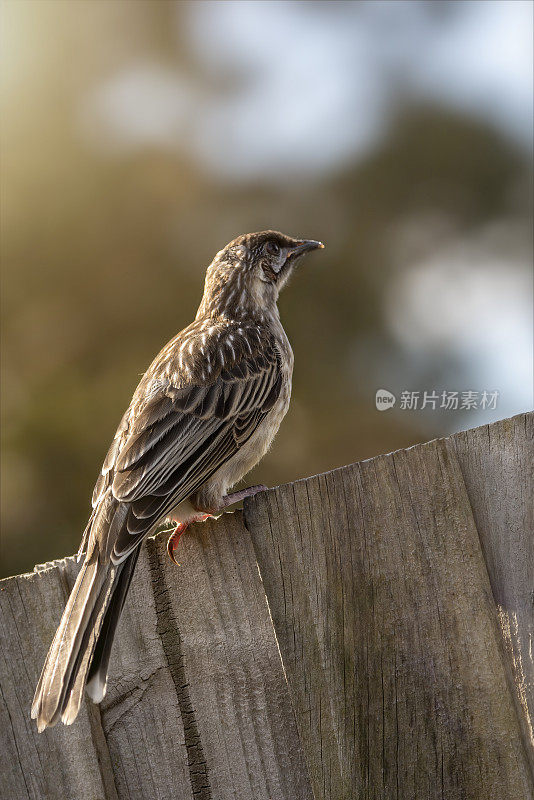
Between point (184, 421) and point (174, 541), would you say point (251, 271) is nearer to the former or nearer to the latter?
point (184, 421)

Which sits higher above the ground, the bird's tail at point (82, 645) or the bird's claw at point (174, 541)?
the bird's claw at point (174, 541)

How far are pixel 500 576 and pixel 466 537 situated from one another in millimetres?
121

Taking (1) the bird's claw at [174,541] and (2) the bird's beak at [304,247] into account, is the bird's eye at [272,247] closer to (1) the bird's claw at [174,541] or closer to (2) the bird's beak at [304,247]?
(2) the bird's beak at [304,247]

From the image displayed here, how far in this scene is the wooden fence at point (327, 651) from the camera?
2.02 metres

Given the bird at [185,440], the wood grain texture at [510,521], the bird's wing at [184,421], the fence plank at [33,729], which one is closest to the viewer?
the wood grain texture at [510,521]

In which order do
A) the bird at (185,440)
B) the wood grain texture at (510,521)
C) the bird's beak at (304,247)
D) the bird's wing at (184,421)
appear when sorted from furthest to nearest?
1. the bird's beak at (304,247)
2. the bird's wing at (184,421)
3. the bird at (185,440)
4. the wood grain texture at (510,521)

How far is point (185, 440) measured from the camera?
309 centimetres

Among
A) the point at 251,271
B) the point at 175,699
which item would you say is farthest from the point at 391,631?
the point at 251,271

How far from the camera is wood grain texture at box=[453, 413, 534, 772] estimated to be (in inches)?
78.0

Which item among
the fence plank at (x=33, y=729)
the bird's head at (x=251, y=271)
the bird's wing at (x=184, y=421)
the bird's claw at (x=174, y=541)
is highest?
the bird's head at (x=251, y=271)

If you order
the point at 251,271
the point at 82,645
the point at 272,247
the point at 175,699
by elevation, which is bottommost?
the point at 175,699

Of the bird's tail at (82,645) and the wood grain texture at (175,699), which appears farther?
the wood grain texture at (175,699)

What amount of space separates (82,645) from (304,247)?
2.96 metres

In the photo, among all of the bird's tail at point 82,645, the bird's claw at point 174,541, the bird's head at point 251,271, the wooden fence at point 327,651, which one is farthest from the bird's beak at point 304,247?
the bird's tail at point 82,645
